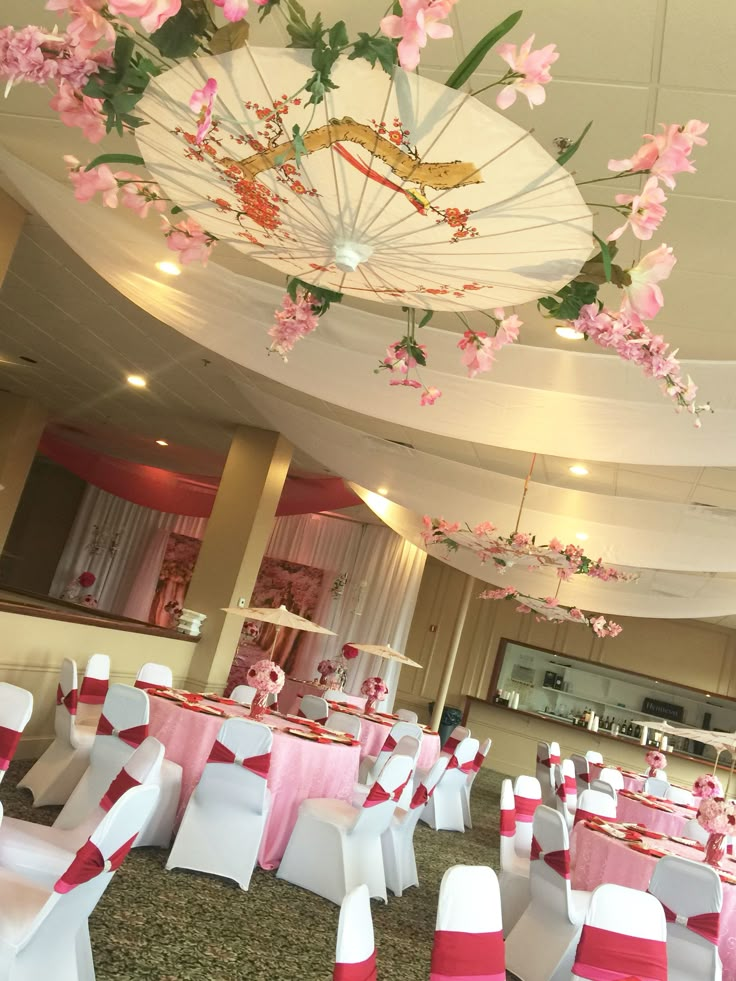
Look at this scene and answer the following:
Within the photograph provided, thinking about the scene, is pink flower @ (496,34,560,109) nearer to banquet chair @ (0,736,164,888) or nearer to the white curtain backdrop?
banquet chair @ (0,736,164,888)

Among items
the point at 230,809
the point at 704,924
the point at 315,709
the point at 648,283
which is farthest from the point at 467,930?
the point at 315,709

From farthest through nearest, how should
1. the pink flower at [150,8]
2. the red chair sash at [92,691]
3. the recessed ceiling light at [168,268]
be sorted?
the red chair sash at [92,691]
the recessed ceiling light at [168,268]
the pink flower at [150,8]

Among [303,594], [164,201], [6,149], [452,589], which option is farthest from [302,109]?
[452,589]

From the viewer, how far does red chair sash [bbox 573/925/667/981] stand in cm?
278

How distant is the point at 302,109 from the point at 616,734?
44.0ft

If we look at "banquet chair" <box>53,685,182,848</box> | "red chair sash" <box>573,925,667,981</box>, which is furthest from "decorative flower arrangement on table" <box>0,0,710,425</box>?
"banquet chair" <box>53,685,182,848</box>

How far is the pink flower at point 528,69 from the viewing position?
5.24 ft

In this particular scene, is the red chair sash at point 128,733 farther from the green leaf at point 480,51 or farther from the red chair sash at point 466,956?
the green leaf at point 480,51

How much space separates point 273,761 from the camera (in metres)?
5.20

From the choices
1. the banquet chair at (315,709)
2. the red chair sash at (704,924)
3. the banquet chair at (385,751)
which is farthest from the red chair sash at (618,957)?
the banquet chair at (315,709)

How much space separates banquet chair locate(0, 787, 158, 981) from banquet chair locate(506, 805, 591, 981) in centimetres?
251

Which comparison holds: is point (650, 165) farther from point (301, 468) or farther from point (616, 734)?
point (616, 734)

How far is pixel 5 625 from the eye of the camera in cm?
600

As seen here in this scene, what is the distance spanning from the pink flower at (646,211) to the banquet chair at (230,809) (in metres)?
3.49
